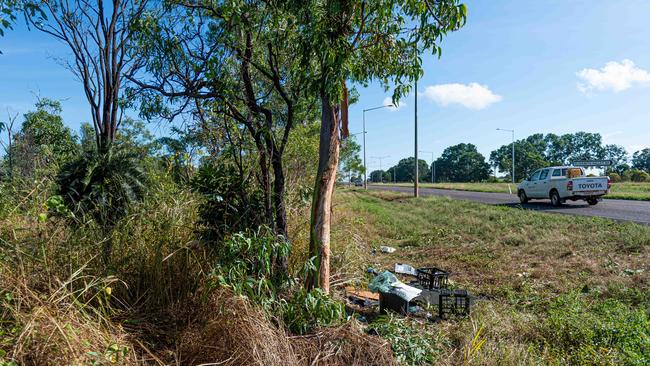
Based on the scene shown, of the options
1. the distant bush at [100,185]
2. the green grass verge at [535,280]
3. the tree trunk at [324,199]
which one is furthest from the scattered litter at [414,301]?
the distant bush at [100,185]

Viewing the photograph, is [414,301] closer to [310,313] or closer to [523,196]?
[310,313]

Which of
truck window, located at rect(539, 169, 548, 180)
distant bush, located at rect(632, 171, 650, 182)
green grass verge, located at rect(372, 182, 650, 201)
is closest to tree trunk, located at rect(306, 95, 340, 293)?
truck window, located at rect(539, 169, 548, 180)

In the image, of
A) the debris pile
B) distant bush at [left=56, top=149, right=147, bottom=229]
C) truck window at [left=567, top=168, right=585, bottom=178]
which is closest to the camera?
the debris pile

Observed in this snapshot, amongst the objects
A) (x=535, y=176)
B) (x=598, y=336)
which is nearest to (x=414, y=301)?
(x=598, y=336)

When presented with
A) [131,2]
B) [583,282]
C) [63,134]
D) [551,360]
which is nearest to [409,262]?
[583,282]

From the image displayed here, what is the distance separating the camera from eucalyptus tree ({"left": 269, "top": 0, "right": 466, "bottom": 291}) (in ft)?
11.7

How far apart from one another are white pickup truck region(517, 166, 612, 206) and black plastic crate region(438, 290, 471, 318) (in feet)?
45.3

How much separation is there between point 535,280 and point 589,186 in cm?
1227

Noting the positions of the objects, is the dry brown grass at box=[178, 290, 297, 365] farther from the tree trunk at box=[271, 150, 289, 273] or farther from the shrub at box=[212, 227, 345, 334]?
the tree trunk at box=[271, 150, 289, 273]

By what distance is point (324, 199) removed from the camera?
4.48 m

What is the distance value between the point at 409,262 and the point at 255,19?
541 cm

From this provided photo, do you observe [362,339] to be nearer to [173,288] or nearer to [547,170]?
[173,288]

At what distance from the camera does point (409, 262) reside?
791cm

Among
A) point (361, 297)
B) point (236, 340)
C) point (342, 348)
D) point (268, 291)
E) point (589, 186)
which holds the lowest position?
point (361, 297)
